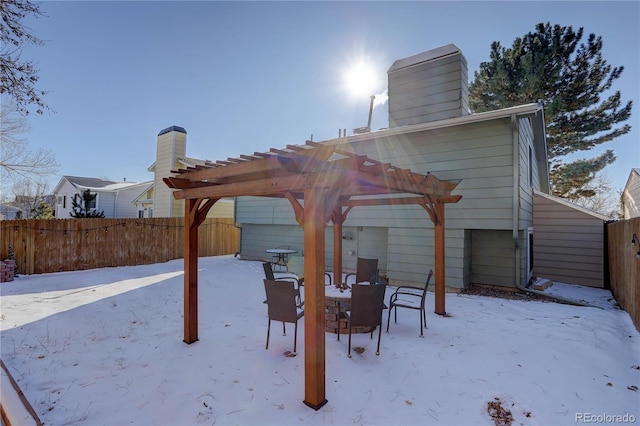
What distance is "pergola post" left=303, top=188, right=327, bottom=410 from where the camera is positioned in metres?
2.69

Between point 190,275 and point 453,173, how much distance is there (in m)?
6.07

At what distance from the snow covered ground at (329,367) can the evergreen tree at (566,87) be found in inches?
371

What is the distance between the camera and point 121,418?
2.53 m

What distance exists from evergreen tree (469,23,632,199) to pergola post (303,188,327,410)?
478 inches

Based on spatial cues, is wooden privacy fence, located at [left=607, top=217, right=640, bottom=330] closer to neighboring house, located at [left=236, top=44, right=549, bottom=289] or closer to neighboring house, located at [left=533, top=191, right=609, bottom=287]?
neighboring house, located at [left=533, top=191, right=609, bottom=287]

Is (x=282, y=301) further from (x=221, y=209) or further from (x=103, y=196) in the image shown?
(x=103, y=196)

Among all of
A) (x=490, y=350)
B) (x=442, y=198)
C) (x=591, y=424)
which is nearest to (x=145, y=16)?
(x=442, y=198)

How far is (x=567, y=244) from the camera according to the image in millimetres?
8039

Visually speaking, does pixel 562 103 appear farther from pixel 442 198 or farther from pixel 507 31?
pixel 442 198

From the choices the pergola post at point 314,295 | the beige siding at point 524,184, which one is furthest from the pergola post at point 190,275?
the beige siding at point 524,184

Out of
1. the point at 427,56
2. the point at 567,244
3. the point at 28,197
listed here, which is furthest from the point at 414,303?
the point at 28,197

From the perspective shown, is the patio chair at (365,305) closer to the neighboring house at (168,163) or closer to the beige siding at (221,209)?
the neighboring house at (168,163)

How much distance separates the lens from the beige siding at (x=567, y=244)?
25.1 feet

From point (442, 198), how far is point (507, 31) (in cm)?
1057
